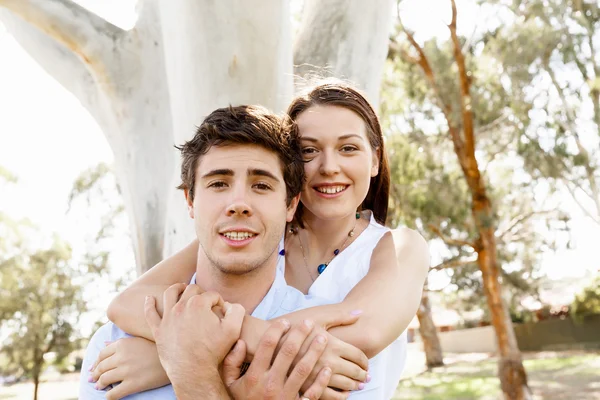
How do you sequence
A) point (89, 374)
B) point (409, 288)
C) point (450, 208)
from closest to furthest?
1. point (89, 374)
2. point (409, 288)
3. point (450, 208)

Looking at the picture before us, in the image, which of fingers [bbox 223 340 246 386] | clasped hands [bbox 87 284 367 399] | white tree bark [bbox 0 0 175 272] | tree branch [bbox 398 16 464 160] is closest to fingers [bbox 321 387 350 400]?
clasped hands [bbox 87 284 367 399]

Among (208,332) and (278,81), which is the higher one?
(278,81)

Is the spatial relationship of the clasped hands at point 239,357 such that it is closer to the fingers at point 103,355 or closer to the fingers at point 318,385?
the fingers at point 318,385

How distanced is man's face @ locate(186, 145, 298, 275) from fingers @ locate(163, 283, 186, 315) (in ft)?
0.43

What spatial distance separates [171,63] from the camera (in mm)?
3561

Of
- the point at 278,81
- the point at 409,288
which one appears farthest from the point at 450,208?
the point at 409,288

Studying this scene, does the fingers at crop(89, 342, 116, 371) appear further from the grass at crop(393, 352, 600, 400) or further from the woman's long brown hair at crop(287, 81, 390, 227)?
the grass at crop(393, 352, 600, 400)

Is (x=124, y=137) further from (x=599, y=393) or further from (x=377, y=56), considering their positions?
(x=599, y=393)

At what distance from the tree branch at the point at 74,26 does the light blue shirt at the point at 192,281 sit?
2613 millimetres

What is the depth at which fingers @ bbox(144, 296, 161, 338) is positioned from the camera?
189 cm

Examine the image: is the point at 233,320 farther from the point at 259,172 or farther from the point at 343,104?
the point at 343,104

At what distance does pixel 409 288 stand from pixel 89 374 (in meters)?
1.06

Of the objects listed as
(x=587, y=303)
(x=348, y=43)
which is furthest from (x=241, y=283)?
(x=587, y=303)

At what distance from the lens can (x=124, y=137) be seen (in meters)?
4.61
